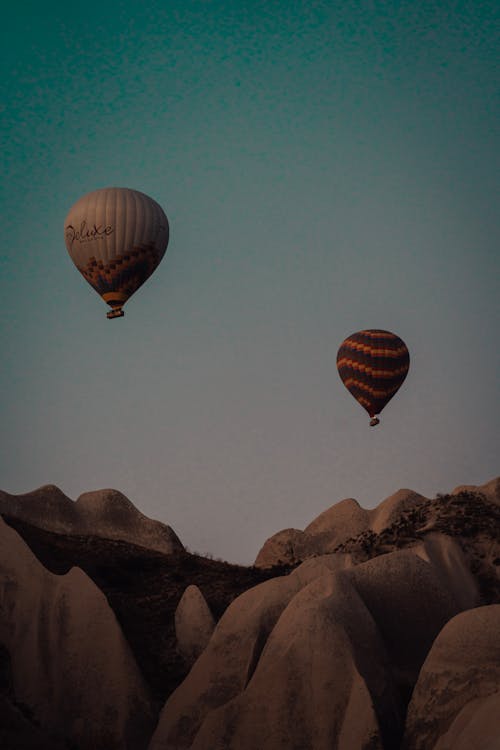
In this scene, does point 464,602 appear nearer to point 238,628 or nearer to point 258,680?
point 238,628

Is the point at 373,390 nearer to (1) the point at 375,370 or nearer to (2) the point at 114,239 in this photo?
(1) the point at 375,370

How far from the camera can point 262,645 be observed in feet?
84.2

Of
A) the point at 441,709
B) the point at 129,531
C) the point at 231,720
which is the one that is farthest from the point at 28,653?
the point at 129,531

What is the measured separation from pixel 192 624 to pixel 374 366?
12.6m

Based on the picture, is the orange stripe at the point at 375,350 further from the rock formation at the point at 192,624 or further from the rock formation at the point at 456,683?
the rock formation at the point at 456,683

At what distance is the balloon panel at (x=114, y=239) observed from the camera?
33594 mm

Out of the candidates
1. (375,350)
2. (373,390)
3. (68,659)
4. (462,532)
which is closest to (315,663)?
(68,659)

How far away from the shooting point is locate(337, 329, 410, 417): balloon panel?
37.6m

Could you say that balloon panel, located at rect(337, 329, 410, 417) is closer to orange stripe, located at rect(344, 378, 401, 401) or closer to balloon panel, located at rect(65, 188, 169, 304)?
orange stripe, located at rect(344, 378, 401, 401)

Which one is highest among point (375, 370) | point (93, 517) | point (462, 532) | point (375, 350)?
point (375, 350)

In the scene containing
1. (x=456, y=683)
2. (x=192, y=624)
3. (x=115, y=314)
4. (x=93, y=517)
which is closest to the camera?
(x=456, y=683)

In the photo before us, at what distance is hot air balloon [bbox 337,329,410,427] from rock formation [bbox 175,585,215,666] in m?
10.8

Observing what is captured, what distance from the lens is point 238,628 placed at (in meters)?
26.2

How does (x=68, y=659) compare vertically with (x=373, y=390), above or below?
below
